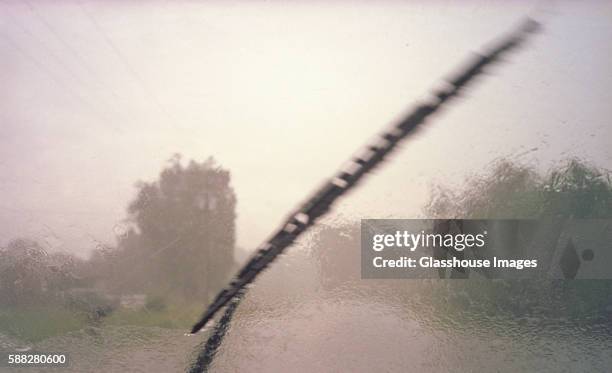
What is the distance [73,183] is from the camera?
108 inches

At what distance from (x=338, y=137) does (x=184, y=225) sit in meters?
0.89

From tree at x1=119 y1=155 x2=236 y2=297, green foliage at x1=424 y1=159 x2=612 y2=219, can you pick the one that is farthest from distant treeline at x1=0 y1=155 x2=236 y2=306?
green foliage at x1=424 y1=159 x2=612 y2=219

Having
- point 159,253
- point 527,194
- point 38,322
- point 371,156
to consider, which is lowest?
point 38,322

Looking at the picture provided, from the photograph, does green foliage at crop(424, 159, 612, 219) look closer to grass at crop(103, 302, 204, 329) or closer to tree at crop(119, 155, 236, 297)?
tree at crop(119, 155, 236, 297)

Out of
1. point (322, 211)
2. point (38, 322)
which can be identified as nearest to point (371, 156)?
point (322, 211)

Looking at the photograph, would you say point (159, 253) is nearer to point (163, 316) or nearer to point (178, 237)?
point (178, 237)

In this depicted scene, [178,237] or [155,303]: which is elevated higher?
[178,237]

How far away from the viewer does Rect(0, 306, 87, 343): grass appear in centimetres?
267

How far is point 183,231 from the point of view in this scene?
268cm

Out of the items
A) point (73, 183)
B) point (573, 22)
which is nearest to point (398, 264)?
point (573, 22)

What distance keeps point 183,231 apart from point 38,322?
0.86 m

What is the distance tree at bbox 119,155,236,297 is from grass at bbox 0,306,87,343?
392 mm

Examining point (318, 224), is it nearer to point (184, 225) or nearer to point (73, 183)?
point (184, 225)

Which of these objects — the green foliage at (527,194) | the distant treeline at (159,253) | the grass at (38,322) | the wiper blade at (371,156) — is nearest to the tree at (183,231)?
the distant treeline at (159,253)
